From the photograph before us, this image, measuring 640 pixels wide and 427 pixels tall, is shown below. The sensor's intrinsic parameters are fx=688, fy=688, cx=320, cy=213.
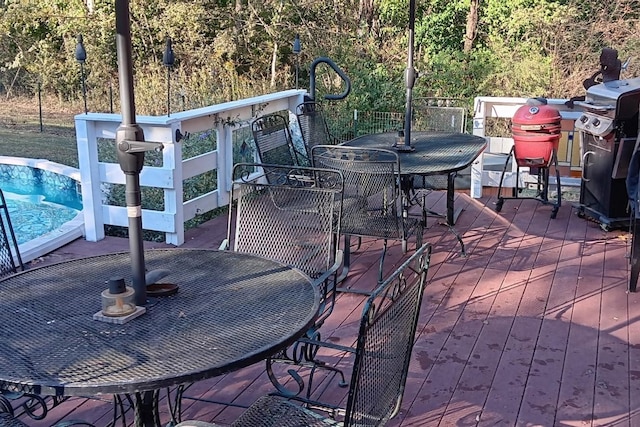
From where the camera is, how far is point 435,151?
4.46 m

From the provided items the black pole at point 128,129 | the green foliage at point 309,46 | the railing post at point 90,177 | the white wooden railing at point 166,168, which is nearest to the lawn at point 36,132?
the green foliage at point 309,46

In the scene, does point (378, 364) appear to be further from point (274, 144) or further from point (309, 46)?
point (309, 46)

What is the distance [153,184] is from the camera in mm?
4422

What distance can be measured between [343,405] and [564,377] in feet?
3.15

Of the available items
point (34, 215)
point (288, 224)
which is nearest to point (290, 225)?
point (288, 224)

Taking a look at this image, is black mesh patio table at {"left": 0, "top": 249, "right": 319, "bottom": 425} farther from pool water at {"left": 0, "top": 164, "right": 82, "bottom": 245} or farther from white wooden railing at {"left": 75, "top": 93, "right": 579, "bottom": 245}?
pool water at {"left": 0, "top": 164, "right": 82, "bottom": 245}

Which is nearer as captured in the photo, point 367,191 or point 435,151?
point 367,191

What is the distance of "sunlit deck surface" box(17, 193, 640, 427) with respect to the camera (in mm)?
2605

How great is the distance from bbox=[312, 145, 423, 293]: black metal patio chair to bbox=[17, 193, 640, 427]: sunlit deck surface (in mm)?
368

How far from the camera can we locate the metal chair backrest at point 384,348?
61.9 inches

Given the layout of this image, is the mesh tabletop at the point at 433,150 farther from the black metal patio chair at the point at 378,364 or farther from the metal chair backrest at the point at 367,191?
the black metal patio chair at the point at 378,364

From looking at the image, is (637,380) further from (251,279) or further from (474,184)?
(474,184)

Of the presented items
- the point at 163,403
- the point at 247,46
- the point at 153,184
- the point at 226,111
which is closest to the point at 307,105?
the point at 226,111

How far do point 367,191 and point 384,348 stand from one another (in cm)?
200
